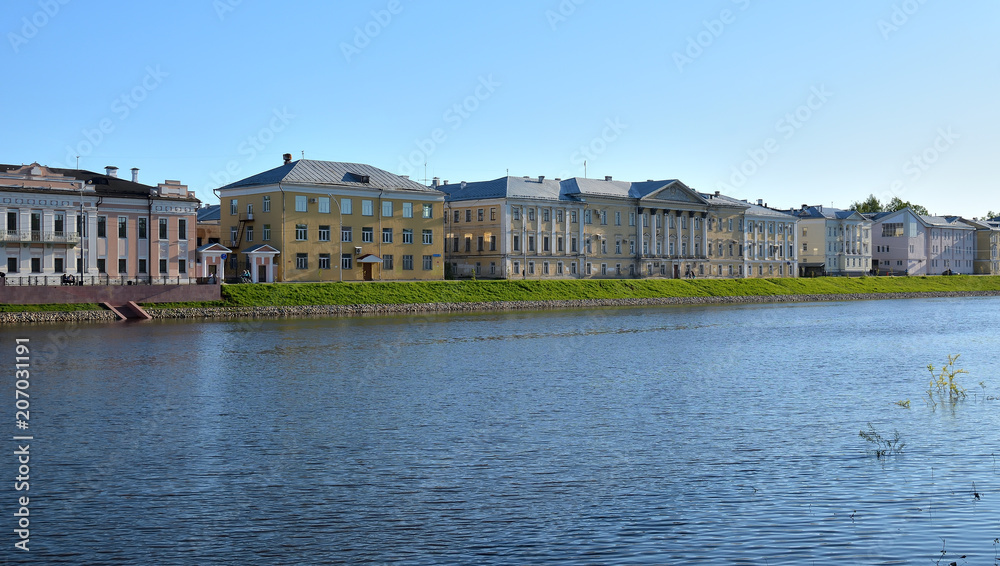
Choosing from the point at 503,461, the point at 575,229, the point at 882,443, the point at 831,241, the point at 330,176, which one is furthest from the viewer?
the point at 831,241

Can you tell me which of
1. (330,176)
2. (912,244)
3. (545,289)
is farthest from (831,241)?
(330,176)

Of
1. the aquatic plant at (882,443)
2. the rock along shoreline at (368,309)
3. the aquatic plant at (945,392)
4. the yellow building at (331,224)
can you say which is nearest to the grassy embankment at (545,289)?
the rock along shoreline at (368,309)

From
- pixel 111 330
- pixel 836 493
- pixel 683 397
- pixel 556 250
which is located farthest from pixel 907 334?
pixel 556 250

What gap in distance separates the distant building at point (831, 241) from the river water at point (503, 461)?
4507 inches

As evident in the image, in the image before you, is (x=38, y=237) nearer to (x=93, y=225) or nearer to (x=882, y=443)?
(x=93, y=225)

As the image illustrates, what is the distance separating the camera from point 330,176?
285 feet

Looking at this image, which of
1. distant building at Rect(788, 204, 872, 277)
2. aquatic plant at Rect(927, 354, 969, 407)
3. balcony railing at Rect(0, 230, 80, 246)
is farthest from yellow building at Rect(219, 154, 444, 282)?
distant building at Rect(788, 204, 872, 277)

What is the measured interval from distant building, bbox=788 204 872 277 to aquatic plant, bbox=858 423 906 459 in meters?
131

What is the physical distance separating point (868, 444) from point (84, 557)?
1617cm

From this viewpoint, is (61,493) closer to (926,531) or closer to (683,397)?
(926,531)

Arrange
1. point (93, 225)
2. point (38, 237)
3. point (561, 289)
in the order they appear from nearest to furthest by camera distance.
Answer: point (38, 237) < point (93, 225) < point (561, 289)

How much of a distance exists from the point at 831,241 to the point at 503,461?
145 metres

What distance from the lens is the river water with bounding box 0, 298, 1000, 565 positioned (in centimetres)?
1400

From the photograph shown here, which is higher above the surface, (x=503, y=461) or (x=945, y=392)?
(x=945, y=392)
